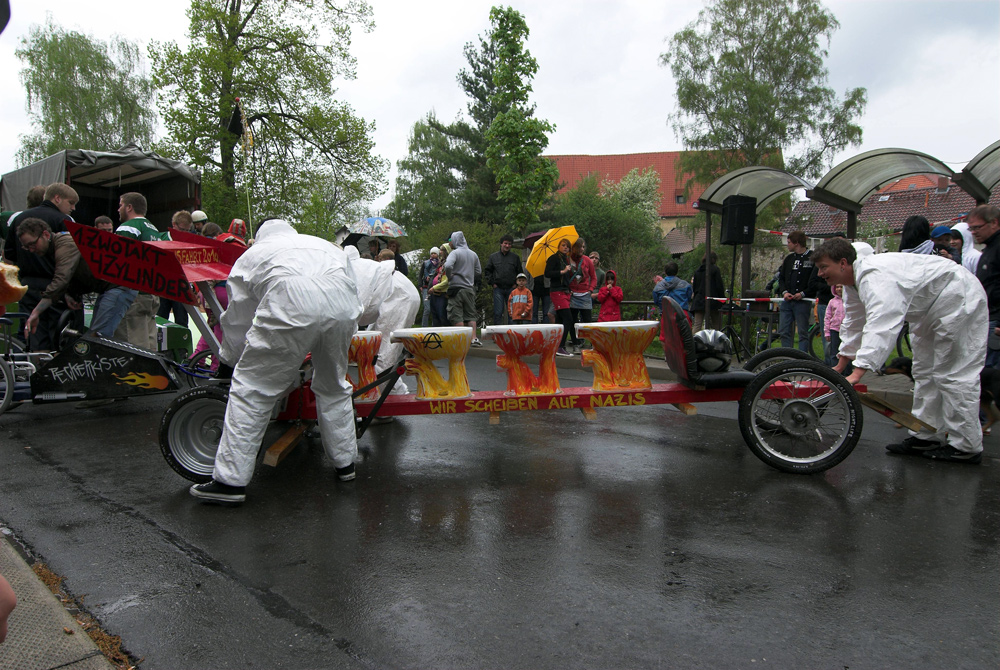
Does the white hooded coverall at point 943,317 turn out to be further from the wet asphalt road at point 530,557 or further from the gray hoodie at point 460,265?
the gray hoodie at point 460,265

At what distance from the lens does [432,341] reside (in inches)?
181

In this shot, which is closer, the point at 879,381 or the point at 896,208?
the point at 879,381

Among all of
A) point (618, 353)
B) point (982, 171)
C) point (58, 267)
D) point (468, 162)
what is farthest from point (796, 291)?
point (468, 162)

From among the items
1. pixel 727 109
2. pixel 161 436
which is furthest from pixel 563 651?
pixel 727 109

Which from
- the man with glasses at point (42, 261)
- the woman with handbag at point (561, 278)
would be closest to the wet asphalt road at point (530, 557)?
the man with glasses at point (42, 261)

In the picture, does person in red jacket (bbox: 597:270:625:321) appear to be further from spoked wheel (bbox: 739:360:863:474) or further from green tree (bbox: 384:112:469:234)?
green tree (bbox: 384:112:469:234)

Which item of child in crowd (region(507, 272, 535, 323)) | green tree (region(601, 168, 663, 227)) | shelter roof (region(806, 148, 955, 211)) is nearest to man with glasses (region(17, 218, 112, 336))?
child in crowd (region(507, 272, 535, 323))

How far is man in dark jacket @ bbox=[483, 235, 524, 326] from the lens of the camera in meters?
11.6

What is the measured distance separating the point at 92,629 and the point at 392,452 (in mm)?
2611

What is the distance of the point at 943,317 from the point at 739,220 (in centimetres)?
642

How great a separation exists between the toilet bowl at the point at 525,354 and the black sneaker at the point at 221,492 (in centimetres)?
175

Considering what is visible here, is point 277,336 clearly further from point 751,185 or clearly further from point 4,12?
point 751,185

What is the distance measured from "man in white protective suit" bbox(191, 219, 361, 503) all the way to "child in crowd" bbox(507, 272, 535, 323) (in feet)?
22.5

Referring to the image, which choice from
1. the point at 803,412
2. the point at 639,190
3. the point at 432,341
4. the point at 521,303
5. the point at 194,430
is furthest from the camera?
the point at 639,190
